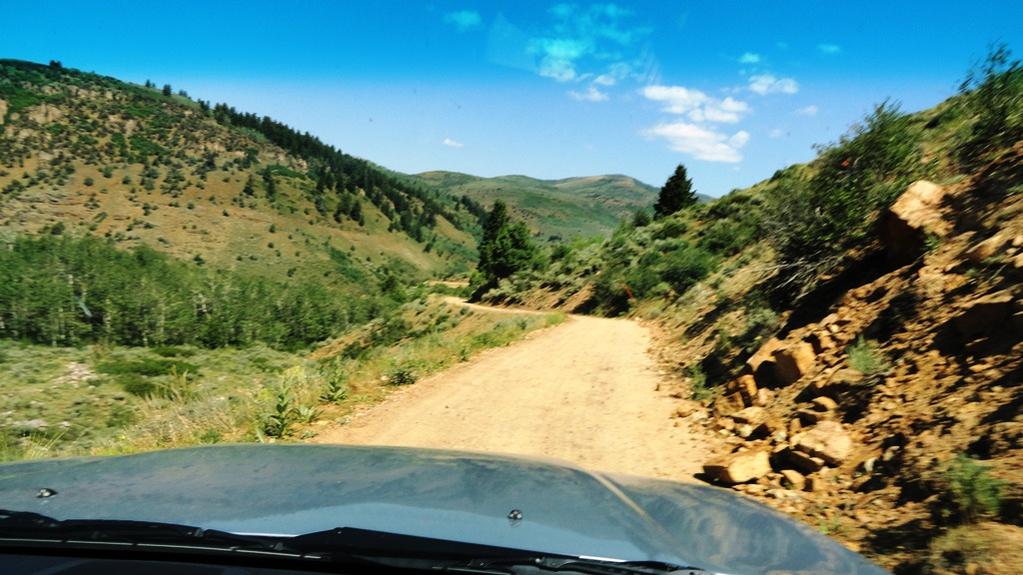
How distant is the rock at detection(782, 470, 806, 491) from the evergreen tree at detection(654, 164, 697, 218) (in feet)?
173

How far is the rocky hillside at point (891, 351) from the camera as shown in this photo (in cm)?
424

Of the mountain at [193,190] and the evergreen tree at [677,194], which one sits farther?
the mountain at [193,190]

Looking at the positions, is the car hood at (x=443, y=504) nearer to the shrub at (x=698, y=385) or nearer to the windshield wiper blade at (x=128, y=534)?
the windshield wiper blade at (x=128, y=534)

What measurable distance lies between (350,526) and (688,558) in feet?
3.89

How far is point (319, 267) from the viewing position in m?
105

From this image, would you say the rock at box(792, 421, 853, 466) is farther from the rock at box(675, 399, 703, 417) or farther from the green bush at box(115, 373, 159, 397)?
the green bush at box(115, 373, 159, 397)

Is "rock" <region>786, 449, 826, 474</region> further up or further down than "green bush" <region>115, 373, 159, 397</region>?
further up

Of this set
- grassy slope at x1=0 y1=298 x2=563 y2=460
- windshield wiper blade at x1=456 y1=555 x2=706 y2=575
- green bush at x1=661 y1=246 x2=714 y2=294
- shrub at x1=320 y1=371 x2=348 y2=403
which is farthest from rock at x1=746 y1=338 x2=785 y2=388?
green bush at x1=661 y1=246 x2=714 y2=294

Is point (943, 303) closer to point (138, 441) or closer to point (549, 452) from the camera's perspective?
point (549, 452)

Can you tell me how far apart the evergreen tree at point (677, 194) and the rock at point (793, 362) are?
5030cm

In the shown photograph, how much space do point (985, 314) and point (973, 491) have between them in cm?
257

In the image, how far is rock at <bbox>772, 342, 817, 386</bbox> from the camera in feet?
25.3

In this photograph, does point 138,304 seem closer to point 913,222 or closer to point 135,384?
point 135,384

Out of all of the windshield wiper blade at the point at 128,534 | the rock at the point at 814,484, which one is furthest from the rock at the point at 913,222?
the windshield wiper blade at the point at 128,534
